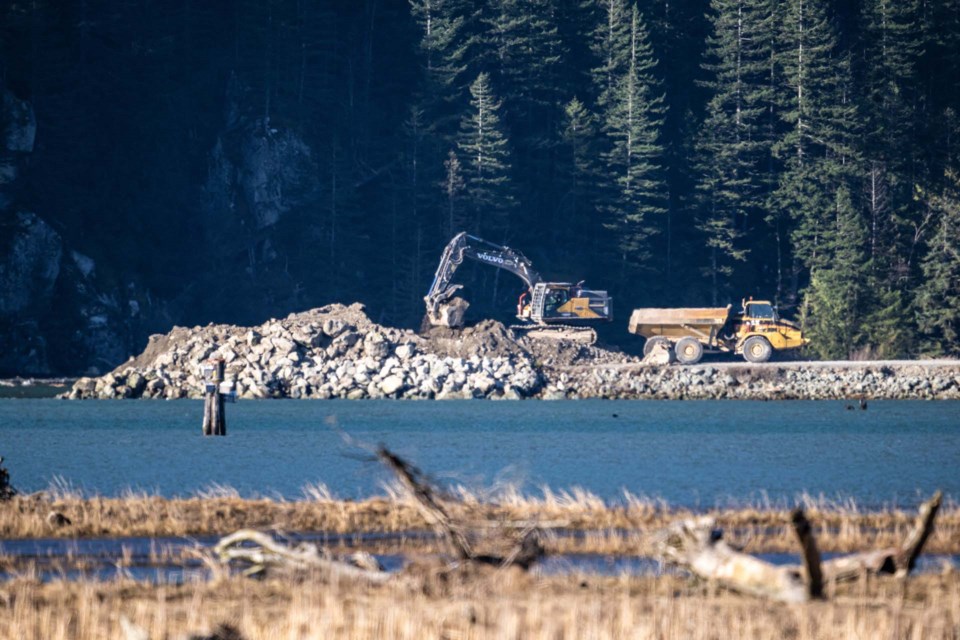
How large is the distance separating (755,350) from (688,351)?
10.2 ft

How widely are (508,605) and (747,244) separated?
7836 centimetres

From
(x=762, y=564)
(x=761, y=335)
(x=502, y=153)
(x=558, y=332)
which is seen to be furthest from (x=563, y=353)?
(x=762, y=564)

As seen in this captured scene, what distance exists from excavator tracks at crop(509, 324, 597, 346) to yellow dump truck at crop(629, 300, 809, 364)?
279 cm

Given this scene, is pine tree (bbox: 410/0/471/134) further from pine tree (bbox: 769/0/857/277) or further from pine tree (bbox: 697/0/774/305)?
pine tree (bbox: 769/0/857/277)

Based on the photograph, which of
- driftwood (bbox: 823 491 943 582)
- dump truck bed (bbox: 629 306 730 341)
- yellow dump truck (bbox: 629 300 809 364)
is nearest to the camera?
driftwood (bbox: 823 491 943 582)

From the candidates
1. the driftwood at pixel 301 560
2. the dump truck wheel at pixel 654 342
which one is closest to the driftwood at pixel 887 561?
Answer: the driftwood at pixel 301 560

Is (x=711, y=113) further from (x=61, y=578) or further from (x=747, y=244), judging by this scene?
(x=61, y=578)

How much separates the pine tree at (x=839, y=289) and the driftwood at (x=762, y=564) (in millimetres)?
61557

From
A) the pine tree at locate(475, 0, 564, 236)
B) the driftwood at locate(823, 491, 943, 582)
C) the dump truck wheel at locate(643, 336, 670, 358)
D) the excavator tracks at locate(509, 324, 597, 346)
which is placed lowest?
the driftwood at locate(823, 491, 943, 582)

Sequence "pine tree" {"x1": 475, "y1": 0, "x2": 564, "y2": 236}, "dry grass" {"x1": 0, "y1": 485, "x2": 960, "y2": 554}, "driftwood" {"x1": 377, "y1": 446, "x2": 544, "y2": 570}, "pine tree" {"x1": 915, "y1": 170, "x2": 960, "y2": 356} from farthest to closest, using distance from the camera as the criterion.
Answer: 1. "pine tree" {"x1": 475, "y1": 0, "x2": 564, "y2": 236}
2. "pine tree" {"x1": 915, "y1": 170, "x2": 960, "y2": 356}
3. "dry grass" {"x1": 0, "y1": 485, "x2": 960, "y2": 554}
4. "driftwood" {"x1": 377, "y1": 446, "x2": 544, "y2": 570}

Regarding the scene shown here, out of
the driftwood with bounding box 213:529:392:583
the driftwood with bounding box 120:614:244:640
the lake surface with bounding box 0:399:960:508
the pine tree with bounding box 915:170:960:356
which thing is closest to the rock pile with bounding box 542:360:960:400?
the lake surface with bounding box 0:399:960:508

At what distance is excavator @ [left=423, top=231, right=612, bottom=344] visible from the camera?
68.6m

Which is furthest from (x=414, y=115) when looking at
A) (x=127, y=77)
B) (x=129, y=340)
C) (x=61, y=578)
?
(x=61, y=578)

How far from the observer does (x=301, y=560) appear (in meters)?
14.4
